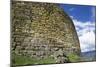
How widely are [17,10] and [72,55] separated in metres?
0.79

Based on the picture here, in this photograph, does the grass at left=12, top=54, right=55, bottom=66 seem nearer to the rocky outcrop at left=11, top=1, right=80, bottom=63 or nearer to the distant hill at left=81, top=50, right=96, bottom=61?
the rocky outcrop at left=11, top=1, right=80, bottom=63

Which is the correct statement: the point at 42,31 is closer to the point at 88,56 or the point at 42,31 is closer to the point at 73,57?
the point at 73,57

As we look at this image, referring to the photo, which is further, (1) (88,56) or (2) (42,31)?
(1) (88,56)

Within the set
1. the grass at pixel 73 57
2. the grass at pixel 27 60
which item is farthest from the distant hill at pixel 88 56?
the grass at pixel 27 60

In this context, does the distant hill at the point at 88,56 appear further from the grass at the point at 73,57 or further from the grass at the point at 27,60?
the grass at the point at 27,60

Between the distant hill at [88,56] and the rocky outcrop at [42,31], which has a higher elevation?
the rocky outcrop at [42,31]

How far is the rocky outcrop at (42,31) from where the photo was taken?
197 cm

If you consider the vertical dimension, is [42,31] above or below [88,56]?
above

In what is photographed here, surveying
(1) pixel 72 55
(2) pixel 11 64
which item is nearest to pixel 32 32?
(2) pixel 11 64

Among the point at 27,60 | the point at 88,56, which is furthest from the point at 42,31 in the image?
the point at 88,56

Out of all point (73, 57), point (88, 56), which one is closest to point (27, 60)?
point (73, 57)

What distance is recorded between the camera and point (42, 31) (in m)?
2.07

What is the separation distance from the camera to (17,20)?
1.97m

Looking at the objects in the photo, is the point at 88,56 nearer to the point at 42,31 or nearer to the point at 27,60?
the point at 42,31
